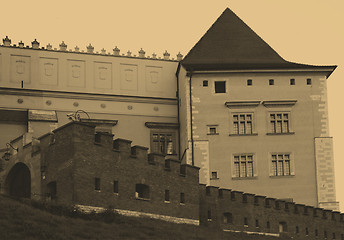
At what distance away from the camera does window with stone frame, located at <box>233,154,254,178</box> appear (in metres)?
61.5

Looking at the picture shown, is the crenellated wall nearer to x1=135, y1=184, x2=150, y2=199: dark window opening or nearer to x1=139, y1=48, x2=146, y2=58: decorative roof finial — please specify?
x1=135, y1=184, x2=150, y2=199: dark window opening

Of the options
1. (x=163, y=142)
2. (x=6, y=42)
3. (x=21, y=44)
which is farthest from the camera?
(x=163, y=142)

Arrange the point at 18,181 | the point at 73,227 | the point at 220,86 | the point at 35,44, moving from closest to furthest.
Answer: the point at 73,227
the point at 18,181
the point at 220,86
the point at 35,44

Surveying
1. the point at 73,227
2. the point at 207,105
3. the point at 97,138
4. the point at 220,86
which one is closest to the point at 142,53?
the point at 220,86

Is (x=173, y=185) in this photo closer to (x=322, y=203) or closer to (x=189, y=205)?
(x=189, y=205)

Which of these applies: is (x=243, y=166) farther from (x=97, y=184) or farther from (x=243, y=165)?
(x=97, y=184)

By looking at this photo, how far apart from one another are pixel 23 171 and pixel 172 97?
65.8ft

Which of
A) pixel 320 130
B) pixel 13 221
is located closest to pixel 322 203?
pixel 320 130

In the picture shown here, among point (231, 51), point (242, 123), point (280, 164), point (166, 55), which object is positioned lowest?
point (280, 164)

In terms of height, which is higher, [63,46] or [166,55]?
[63,46]

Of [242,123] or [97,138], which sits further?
[242,123]

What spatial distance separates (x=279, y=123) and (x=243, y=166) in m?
3.91

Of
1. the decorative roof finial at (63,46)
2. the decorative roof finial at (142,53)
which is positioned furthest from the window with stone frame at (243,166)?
the decorative roof finial at (63,46)

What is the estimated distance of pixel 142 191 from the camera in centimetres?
4659
